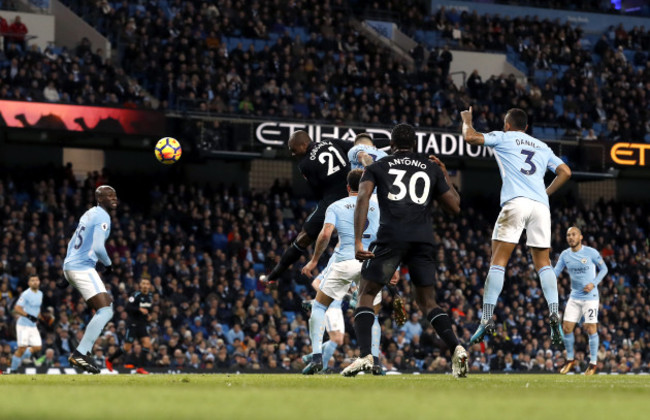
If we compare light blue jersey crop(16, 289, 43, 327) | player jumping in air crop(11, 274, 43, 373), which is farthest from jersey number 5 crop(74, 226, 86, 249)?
light blue jersey crop(16, 289, 43, 327)

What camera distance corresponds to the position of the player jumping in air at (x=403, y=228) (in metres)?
11.4

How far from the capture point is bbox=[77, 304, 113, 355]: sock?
47.6 feet

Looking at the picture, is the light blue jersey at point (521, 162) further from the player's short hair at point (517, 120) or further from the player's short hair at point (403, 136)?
the player's short hair at point (403, 136)

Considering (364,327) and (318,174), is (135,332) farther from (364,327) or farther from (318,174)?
(364,327)

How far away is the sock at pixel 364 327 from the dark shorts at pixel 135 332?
1209cm

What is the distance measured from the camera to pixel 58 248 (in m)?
28.1

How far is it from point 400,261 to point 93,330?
16.3 ft

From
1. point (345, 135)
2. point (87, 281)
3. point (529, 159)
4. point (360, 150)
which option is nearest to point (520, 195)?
point (529, 159)

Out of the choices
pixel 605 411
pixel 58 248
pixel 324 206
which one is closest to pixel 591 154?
pixel 58 248

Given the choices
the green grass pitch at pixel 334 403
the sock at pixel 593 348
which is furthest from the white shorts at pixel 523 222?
the sock at pixel 593 348

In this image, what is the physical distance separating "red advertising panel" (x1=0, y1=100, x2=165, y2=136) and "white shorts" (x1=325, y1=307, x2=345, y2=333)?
641 inches

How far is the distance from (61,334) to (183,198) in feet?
29.5

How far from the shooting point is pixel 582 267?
21000 mm

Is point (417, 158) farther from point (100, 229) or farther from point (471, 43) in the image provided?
point (471, 43)
